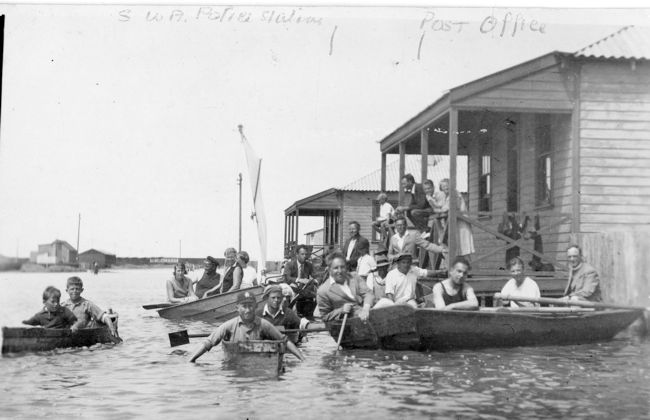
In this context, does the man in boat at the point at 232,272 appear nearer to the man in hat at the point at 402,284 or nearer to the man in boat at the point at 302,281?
the man in boat at the point at 302,281

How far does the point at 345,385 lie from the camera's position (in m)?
8.02

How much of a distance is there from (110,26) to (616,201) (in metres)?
8.96

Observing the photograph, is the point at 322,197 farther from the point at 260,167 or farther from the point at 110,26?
the point at 110,26

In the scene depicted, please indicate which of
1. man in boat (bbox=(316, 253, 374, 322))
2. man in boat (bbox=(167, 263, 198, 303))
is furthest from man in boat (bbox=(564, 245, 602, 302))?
man in boat (bbox=(167, 263, 198, 303))

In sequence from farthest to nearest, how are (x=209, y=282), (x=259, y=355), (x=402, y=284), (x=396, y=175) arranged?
(x=396, y=175) < (x=209, y=282) < (x=402, y=284) < (x=259, y=355)

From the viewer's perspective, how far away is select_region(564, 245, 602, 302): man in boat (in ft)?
37.7

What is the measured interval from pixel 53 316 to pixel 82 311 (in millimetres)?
506

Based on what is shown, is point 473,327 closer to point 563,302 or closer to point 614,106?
point 563,302

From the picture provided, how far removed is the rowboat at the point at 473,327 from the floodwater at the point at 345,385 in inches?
→ 6.8

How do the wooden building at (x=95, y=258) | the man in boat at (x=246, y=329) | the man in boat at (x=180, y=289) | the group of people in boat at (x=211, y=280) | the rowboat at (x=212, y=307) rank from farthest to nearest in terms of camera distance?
the wooden building at (x=95, y=258)
the man in boat at (x=180, y=289)
the group of people in boat at (x=211, y=280)
the rowboat at (x=212, y=307)
the man in boat at (x=246, y=329)

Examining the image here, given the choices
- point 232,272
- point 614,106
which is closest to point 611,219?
point 614,106

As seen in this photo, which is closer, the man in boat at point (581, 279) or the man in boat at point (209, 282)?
the man in boat at point (581, 279)

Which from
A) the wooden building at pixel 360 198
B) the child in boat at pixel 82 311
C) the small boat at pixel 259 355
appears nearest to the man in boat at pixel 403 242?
the small boat at pixel 259 355

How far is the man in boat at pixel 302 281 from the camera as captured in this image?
1627 cm
